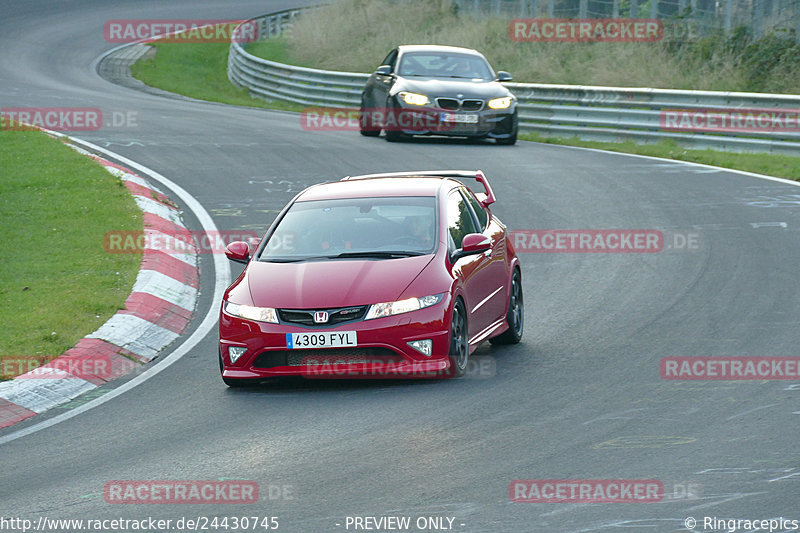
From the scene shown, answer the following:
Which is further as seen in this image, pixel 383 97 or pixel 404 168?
pixel 383 97

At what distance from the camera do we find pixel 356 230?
10.4 metres

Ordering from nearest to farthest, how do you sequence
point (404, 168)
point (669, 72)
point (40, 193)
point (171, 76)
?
point (40, 193) → point (404, 168) → point (669, 72) → point (171, 76)

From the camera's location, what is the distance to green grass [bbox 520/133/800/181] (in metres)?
20.7

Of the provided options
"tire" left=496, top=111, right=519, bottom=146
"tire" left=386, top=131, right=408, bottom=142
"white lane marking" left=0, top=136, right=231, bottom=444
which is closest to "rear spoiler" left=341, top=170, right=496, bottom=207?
"white lane marking" left=0, top=136, right=231, bottom=444

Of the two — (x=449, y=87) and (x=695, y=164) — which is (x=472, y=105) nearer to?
(x=449, y=87)

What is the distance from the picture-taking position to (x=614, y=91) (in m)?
24.7

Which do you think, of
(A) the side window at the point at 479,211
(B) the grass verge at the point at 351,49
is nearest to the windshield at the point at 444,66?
(B) the grass verge at the point at 351,49

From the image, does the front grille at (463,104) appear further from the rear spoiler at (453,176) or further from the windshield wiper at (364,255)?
the windshield wiper at (364,255)

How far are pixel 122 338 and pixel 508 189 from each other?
880 centimetres

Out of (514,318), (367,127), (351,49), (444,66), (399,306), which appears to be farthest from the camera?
(351,49)

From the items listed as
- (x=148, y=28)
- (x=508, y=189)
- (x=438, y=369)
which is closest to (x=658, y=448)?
(x=438, y=369)

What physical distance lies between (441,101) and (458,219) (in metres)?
12.7

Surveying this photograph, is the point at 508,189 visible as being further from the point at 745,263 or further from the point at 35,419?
the point at 35,419

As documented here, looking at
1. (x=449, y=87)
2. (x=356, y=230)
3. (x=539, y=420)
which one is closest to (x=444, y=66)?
(x=449, y=87)
